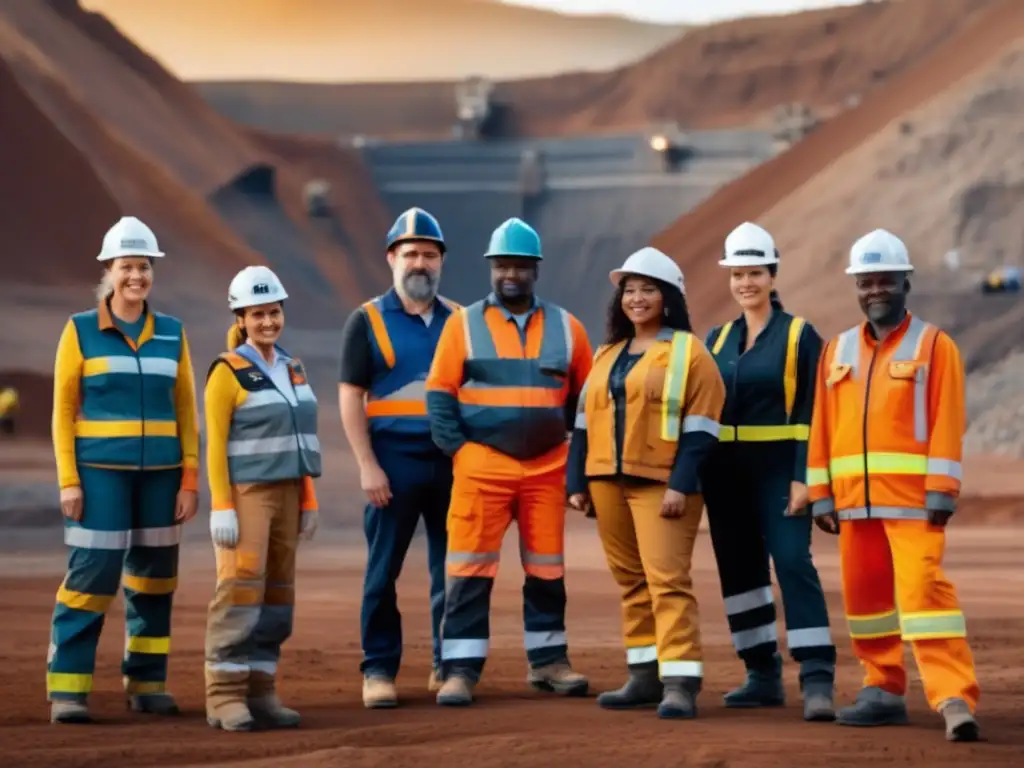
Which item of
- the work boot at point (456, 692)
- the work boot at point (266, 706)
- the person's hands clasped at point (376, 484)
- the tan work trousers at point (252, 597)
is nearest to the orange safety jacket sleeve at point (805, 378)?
the work boot at point (456, 692)

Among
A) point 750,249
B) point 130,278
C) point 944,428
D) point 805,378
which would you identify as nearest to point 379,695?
point 130,278

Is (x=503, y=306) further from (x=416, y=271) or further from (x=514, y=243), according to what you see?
(x=416, y=271)

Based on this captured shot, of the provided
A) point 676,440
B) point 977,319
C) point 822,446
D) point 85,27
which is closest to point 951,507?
point 822,446

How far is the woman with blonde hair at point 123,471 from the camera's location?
410 inches

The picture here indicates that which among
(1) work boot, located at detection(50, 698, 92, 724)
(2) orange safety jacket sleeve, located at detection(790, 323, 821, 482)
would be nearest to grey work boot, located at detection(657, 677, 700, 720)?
(2) orange safety jacket sleeve, located at detection(790, 323, 821, 482)

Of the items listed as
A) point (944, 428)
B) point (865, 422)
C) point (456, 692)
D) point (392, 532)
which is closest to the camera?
point (944, 428)

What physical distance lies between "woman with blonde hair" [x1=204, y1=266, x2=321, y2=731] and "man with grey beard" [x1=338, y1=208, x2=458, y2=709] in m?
0.69

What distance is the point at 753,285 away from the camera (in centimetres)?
1078

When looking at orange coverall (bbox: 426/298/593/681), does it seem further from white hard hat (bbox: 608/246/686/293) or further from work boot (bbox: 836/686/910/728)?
work boot (bbox: 836/686/910/728)

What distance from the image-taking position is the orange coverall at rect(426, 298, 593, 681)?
35.6 feet

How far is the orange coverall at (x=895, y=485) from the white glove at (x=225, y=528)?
9.37 feet

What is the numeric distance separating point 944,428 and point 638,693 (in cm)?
216

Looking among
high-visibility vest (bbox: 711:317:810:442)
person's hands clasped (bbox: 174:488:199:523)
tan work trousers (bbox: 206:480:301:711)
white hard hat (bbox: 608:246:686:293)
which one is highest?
white hard hat (bbox: 608:246:686:293)

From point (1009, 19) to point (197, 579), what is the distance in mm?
47920
